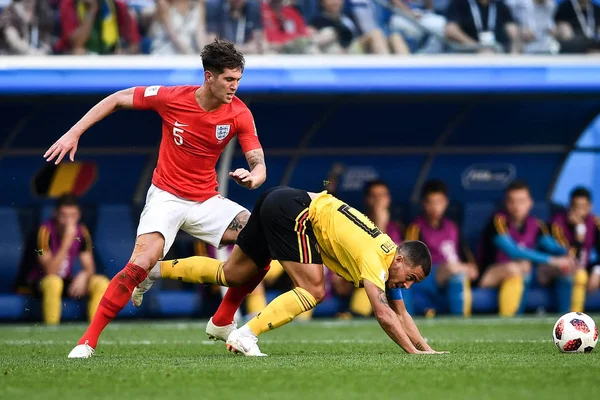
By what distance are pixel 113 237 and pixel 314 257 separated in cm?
561

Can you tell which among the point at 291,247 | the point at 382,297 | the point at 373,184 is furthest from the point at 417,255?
the point at 373,184

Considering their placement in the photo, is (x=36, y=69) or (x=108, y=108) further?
(x=36, y=69)

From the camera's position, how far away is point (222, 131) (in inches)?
312

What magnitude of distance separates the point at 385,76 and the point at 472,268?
96.1 inches

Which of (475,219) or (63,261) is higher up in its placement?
(475,219)

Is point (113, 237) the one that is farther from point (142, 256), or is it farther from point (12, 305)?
point (142, 256)

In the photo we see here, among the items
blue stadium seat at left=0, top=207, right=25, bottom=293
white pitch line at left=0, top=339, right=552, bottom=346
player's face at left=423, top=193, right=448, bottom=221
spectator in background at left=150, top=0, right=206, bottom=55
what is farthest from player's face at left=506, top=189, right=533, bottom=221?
blue stadium seat at left=0, top=207, right=25, bottom=293

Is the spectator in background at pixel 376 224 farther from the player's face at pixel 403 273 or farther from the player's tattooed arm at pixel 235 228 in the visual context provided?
the player's face at pixel 403 273

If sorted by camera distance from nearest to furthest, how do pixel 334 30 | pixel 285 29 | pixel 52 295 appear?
pixel 52 295 < pixel 285 29 < pixel 334 30

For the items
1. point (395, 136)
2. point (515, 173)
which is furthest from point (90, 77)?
point (515, 173)

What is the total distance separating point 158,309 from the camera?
1259 cm

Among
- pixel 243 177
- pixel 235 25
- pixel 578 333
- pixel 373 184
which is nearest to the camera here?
pixel 243 177

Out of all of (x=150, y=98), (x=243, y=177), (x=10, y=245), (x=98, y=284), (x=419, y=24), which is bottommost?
(x=98, y=284)

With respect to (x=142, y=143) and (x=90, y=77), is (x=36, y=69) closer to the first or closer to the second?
(x=90, y=77)
